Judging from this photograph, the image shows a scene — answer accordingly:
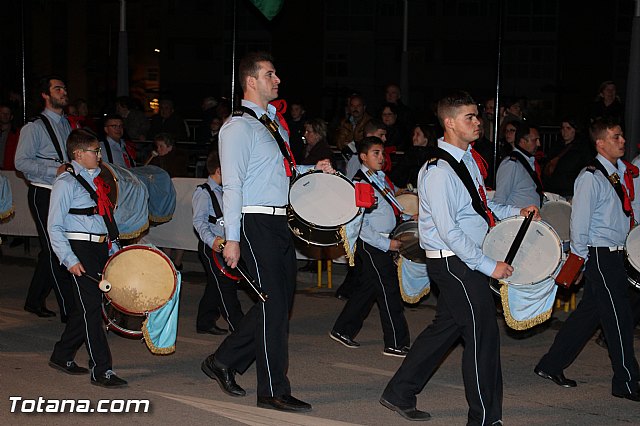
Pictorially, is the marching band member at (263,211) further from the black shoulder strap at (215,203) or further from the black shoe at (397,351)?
the black shoulder strap at (215,203)

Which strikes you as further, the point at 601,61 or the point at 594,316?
the point at 601,61

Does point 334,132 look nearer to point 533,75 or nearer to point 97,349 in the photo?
point 97,349

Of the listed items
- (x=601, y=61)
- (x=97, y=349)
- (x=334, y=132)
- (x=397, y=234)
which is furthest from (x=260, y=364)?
(x=601, y=61)

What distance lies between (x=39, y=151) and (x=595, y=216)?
205 inches

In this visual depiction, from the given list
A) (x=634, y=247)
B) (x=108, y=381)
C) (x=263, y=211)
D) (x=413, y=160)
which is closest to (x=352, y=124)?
(x=413, y=160)

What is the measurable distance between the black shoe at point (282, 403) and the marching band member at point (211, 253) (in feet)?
8.02

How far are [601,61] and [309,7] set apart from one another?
15810 mm

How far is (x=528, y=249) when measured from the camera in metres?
6.90

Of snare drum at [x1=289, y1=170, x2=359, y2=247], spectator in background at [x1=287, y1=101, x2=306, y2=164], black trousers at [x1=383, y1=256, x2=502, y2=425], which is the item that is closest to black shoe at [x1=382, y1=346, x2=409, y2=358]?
snare drum at [x1=289, y1=170, x2=359, y2=247]

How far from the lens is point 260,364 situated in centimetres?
706

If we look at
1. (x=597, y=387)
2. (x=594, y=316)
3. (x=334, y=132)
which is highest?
(x=334, y=132)

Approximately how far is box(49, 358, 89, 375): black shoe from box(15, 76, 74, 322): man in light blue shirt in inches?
59.6

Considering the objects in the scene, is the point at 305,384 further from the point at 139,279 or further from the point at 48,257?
the point at 48,257

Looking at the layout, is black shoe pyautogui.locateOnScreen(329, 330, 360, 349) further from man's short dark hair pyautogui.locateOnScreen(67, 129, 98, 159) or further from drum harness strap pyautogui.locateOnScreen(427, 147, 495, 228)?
drum harness strap pyautogui.locateOnScreen(427, 147, 495, 228)
